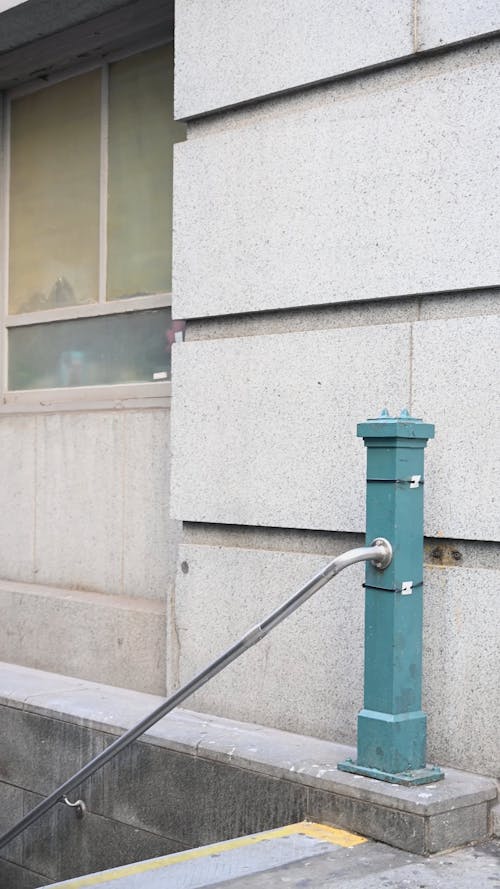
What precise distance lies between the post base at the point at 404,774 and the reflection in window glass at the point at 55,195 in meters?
3.86

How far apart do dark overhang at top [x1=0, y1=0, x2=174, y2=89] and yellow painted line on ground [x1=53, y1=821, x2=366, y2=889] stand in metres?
4.46

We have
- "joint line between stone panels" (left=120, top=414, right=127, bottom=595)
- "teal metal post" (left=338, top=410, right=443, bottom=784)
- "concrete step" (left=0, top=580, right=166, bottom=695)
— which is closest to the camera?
"teal metal post" (left=338, top=410, right=443, bottom=784)

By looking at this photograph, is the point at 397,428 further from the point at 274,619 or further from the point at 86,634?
the point at 86,634

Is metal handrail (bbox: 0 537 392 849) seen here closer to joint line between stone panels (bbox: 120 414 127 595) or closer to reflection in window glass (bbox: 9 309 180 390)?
joint line between stone panels (bbox: 120 414 127 595)

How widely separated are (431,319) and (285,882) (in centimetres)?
217

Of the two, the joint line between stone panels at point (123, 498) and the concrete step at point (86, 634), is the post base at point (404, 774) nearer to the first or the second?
the concrete step at point (86, 634)

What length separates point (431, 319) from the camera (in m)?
4.63

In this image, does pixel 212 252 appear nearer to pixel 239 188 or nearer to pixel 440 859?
pixel 239 188

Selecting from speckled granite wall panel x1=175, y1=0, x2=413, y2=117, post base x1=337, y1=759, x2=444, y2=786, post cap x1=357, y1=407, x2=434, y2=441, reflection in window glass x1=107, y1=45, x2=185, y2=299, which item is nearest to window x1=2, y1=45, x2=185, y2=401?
reflection in window glass x1=107, y1=45, x2=185, y2=299

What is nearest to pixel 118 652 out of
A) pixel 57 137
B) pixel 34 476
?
pixel 34 476

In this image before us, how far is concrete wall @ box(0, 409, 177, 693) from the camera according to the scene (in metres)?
6.32

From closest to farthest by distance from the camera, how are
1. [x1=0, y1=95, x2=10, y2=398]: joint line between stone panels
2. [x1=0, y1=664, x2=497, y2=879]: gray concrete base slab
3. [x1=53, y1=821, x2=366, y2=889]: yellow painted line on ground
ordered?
[x1=53, y1=821, x2=366, y2=889]: yellow painted line on ground → [x1=0, y1=664, x2=497, y2=879]: gray concrete base slab → [x1=0, y1=95, x2=10, y2=398]: joint line between stone panels

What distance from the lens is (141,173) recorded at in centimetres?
692

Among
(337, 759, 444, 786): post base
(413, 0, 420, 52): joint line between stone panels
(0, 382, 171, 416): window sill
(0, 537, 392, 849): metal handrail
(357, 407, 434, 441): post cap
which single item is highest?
(413, 0, 420, 52): joint line between stone panels
